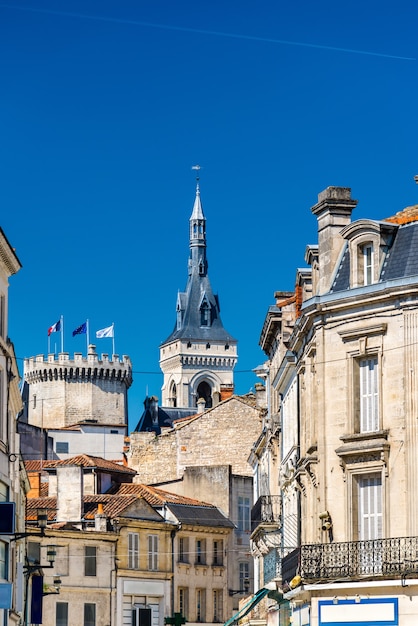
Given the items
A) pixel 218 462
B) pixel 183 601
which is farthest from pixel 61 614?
pixel 218 462

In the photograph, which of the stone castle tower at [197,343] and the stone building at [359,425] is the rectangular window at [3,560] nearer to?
the stone building at [359,425]

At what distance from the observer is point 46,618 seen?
6228 cm

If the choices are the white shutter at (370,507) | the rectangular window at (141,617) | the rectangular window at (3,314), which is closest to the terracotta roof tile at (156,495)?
the rectangular window at (141,617)

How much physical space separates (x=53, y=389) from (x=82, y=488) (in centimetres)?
6400

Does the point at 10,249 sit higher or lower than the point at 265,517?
higher

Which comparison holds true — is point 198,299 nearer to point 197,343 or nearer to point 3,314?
point 197,343

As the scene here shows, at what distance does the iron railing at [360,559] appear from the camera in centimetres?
3212

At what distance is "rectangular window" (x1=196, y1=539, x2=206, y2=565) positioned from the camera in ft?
230

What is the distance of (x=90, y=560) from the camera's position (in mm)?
64375

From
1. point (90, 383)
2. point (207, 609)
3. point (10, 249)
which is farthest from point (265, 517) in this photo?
point (90, 383)

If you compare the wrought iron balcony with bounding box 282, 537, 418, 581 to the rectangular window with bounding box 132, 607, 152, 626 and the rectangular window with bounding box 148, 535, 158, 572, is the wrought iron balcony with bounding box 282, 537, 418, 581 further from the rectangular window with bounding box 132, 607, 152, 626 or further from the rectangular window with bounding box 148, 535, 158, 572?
the rectangular window with bounding box 148, 535, 158, 572

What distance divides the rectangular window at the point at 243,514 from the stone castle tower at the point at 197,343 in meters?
102

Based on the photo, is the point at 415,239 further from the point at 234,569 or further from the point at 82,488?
the point at 234,569

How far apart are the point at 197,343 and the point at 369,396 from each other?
14866cm
